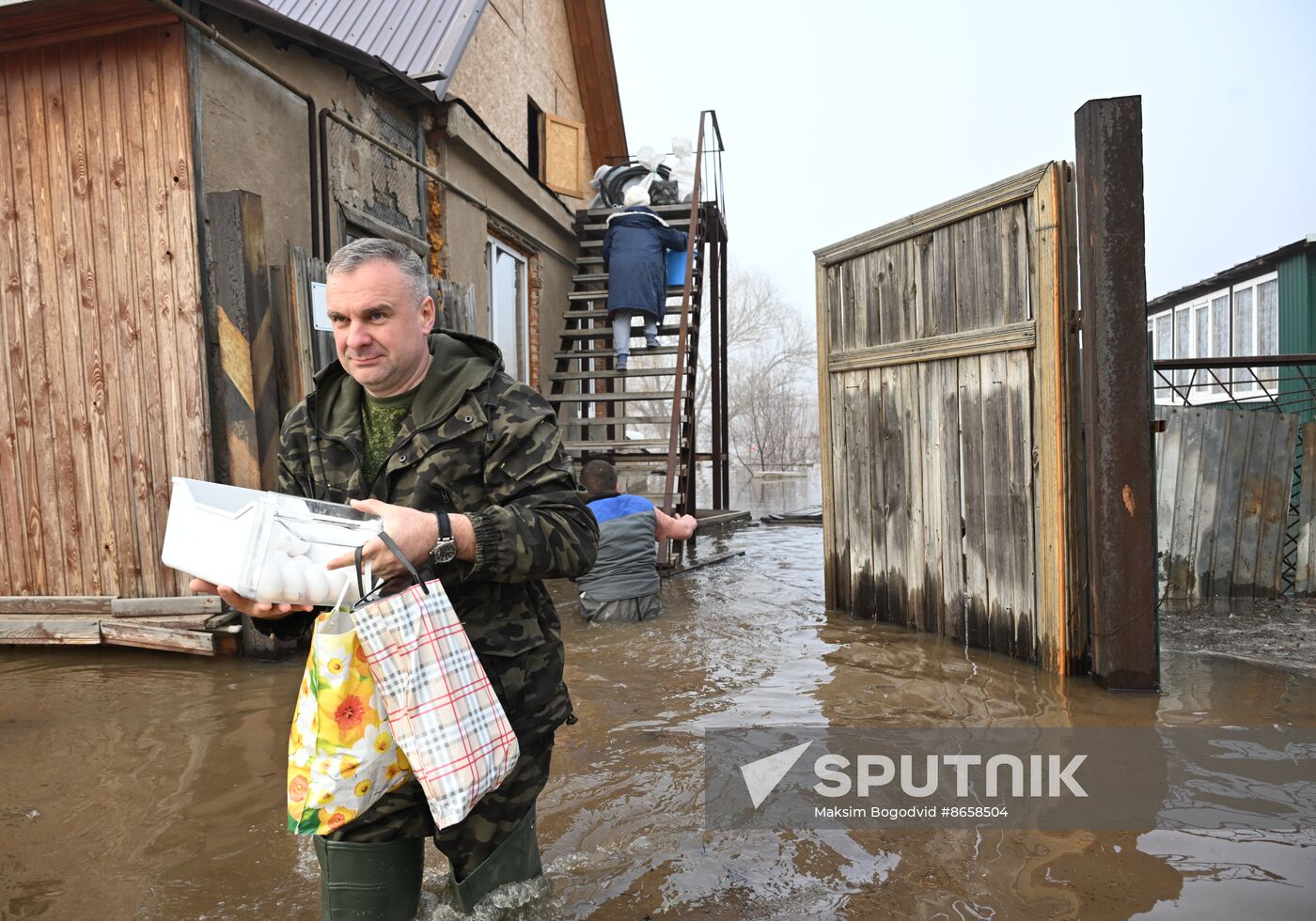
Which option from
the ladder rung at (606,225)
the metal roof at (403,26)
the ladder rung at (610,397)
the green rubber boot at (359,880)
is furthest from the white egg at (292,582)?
the ladder rung at (606,225)

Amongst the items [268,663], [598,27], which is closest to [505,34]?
[598,27]

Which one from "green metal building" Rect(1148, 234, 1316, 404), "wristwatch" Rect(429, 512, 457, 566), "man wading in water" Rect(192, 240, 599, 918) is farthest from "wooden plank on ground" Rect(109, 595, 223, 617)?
"green metal building" Rect(1148, 234, 1316, 404)

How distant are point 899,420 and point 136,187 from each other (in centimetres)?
475

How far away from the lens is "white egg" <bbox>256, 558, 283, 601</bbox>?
1.72m

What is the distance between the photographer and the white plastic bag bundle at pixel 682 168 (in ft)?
40.8

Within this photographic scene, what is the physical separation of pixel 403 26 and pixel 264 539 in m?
8.78

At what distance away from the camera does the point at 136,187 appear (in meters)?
5.19

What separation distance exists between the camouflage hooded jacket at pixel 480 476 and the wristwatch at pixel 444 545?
0.07 metres

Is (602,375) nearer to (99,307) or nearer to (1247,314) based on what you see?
(99,307)

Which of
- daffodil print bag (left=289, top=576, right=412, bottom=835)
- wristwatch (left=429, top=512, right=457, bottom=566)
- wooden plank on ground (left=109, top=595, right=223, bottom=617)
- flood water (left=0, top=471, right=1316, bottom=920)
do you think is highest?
wristwatch (left=429, top=512, right=457, bottom=566)

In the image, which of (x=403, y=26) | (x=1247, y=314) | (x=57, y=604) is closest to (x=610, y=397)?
(x=403, y=26)

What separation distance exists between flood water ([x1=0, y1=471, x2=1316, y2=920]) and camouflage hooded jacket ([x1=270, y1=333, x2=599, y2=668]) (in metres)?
0.66

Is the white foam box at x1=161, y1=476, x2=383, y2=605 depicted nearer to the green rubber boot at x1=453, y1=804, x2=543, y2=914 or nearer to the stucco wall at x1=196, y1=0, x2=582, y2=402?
the green rubber boot at x1=453, y1=804, x2=543, y2=914

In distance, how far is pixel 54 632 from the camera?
16.9 ft
